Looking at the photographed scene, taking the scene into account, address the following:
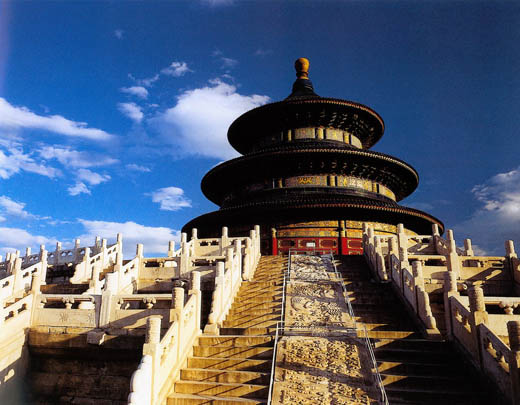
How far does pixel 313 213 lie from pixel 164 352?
17.0m

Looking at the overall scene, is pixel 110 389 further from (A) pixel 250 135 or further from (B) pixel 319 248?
(A) pixel 250 135

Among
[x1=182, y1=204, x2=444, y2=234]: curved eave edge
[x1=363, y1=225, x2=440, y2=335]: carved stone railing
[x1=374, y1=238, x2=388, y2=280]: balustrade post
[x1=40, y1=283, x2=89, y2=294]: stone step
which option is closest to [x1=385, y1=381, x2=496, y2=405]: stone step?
[x1=363, y1=225, x2=440, y2=335]: carved stone railing

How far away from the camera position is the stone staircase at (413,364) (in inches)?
308

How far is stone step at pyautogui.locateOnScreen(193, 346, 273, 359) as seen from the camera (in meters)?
9.42

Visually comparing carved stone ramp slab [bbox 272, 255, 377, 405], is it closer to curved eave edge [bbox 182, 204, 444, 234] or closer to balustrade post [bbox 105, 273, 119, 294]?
balustrade post [bbox 105, 273, 119, 294]

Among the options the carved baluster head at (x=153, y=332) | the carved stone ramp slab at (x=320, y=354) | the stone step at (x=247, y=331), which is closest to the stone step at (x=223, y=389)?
the carved stone ramp slab at (x=320, y=354)

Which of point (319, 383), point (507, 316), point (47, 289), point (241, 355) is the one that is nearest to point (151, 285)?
point (47, 289)

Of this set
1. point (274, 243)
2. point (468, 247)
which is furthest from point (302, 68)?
point (468, 247)

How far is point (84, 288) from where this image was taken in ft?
49.6

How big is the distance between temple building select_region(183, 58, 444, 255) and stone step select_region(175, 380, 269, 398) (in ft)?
51.7

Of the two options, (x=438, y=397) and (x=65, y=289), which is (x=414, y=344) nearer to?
(x=438, y=397)

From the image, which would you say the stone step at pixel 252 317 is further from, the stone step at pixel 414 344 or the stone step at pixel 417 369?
the stone step at pixel 417 369

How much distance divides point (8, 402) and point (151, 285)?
5.83m

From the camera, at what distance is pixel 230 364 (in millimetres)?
9227
